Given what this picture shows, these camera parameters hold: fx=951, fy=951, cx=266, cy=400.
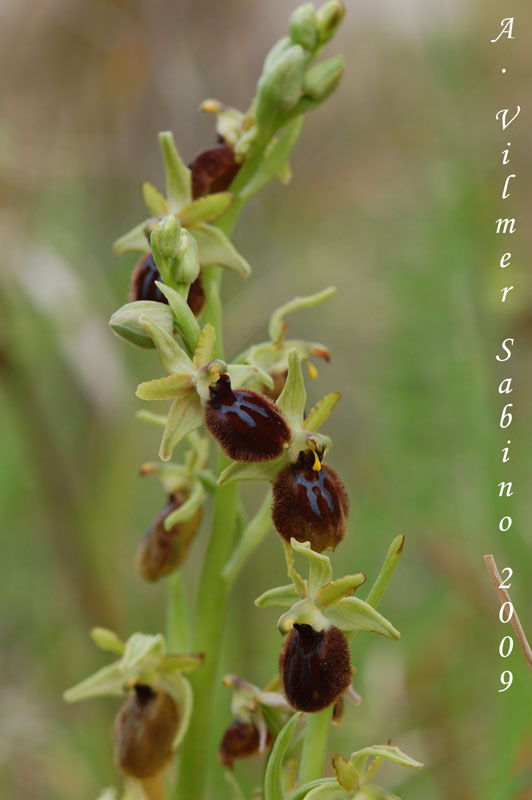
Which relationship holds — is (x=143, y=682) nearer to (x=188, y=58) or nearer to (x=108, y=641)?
(x=108, y=641)

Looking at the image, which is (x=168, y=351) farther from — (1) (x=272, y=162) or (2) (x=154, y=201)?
(1) (x=272, y=162)

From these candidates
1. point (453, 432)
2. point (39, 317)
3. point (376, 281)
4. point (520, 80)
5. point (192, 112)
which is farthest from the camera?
point (520, 80)

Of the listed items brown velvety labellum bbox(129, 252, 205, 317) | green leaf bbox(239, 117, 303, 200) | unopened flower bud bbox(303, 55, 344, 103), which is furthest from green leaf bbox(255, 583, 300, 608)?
unopened flower bud bbox(303, 55, 344, 103)

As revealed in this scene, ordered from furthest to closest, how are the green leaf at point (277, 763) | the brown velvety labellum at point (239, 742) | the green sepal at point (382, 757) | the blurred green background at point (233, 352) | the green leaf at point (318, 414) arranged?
1. the blurred green background at point (233, 352)
2. the brown velvety labellum at point (239, 742)
3. the green leaf at point (318, 414)
4. the green leaf at point (277, 763)
5. the green sepal at point (382, 757)

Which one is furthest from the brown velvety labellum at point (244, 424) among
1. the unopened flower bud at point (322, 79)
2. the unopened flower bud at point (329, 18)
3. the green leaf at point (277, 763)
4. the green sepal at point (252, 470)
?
the unopened flower bud at point (329, 18)

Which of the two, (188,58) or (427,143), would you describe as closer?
(188,58)

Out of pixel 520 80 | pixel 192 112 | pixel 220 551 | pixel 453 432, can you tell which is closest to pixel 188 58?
pixel 192 112

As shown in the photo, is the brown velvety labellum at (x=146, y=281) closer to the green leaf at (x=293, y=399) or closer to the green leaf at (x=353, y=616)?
the green leaf at (x=293, y=399)
